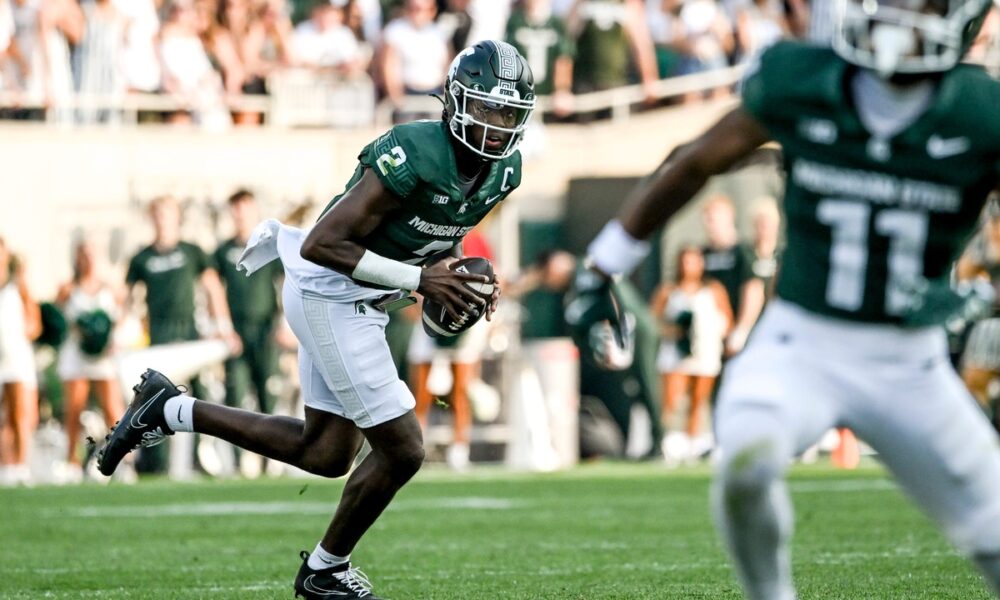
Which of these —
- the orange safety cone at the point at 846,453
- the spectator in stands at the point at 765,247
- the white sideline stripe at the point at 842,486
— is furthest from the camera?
the spectator in stands at the point at 765,247

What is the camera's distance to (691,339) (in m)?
13.1

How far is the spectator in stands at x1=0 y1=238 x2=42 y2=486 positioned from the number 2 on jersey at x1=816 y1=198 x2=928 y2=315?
29.8 ft

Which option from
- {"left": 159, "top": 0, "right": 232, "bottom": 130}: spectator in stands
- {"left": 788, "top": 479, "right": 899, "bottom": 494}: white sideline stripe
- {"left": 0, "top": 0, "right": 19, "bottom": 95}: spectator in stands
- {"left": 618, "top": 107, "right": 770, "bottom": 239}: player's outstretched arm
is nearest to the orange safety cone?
{"left": 788, "top": 479, "right": 899, "bottom": 494}: white sideline stripe

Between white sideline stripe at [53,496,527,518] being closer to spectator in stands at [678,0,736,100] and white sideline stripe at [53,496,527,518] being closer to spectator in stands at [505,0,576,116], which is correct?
spectator in stands at [505,0,576,116]

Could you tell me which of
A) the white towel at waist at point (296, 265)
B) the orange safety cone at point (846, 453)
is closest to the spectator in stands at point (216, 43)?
the orange safety cone at point (846, 453)

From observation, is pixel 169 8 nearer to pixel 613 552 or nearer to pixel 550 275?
pixel 550 275

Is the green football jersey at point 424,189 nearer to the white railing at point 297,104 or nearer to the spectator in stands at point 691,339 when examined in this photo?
the spectator in stands at point 691,339

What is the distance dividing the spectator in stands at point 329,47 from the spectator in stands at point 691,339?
11.8 feet

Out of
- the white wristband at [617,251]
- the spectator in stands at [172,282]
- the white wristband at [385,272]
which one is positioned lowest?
the spectator in stands at [172,282]

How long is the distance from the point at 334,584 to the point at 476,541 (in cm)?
220

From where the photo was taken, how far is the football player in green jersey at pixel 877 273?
3.62 m

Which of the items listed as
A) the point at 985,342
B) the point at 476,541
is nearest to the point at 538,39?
the point at 985,342

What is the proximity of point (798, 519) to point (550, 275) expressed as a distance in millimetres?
5332

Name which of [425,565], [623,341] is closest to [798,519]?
[425,565]
